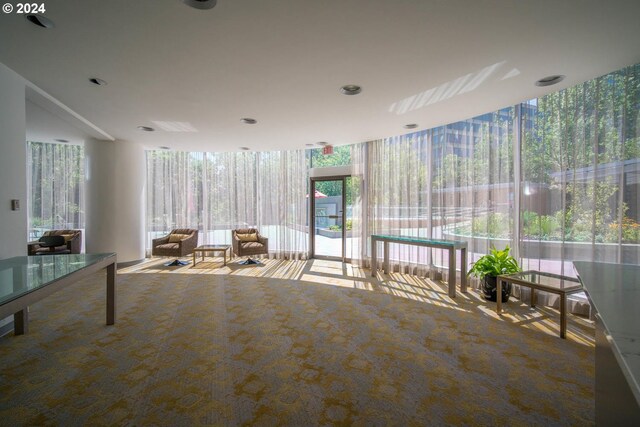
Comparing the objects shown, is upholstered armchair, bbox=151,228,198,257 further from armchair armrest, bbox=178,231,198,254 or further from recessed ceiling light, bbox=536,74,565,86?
recessed ceiling light, bbox=536,74,565,86

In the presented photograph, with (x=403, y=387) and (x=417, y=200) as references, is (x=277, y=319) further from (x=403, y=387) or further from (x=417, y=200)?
(x=417, y=200)

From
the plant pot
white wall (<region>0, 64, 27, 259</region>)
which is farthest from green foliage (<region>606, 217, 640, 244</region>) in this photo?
white wall (<region>0, 64, 27, 259</region>)

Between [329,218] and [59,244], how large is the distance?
558 centimetres

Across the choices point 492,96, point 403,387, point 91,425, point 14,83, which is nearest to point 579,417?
point 403,387

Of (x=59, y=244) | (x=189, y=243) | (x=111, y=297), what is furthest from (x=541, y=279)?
(x=59, y=244)

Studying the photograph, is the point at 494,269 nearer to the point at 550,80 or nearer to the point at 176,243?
Result: the point at 550,80

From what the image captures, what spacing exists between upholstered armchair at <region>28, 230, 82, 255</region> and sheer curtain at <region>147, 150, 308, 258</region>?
4.58 ft

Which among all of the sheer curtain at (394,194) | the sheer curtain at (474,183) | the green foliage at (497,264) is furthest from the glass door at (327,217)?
the green foliage at (497,264)

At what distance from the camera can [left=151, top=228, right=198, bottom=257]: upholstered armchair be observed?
6.04 m

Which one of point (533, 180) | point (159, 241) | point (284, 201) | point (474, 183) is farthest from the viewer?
point (284, 201)

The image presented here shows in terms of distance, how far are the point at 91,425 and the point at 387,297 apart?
3360mm

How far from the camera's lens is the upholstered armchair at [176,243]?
6.04m

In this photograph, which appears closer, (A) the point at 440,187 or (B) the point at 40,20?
(B) the point at 40,20

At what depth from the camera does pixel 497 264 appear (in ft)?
13.2
